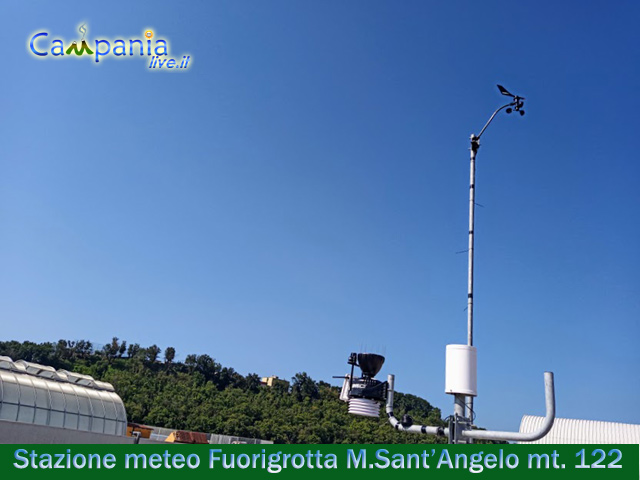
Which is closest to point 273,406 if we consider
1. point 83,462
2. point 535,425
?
point 535,425

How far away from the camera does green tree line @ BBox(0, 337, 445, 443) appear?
70750 millimetres

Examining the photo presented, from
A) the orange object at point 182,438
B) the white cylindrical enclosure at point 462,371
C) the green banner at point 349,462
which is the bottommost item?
the orange object at point 182,438

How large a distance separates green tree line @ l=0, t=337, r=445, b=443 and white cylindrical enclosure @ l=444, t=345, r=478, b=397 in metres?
41.9

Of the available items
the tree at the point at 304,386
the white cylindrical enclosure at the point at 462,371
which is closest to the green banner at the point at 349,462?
the white cylindrical enclosure at the point at 462,371

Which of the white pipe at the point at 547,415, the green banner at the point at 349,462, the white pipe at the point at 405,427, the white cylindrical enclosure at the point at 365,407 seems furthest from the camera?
the white cylindrical enclosure at the point at 365,407

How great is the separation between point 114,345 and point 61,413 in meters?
104

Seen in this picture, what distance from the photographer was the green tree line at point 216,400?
7075 cm

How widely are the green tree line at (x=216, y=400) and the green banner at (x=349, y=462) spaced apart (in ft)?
145

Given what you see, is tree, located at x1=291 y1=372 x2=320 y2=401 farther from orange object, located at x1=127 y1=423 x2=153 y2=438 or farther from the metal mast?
the metal mast

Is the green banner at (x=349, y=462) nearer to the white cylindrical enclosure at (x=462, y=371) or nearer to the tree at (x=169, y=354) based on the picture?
the white cylindrical enclosure at (x=462, y=371)

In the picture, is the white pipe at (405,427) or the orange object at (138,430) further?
the orange object at (138,430)

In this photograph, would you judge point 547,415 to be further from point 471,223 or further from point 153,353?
point 153,353

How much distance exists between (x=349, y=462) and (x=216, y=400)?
8508cm

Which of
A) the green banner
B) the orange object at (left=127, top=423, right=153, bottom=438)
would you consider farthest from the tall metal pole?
the orange object at (left=127, top=423, right=153, bottom=438)
